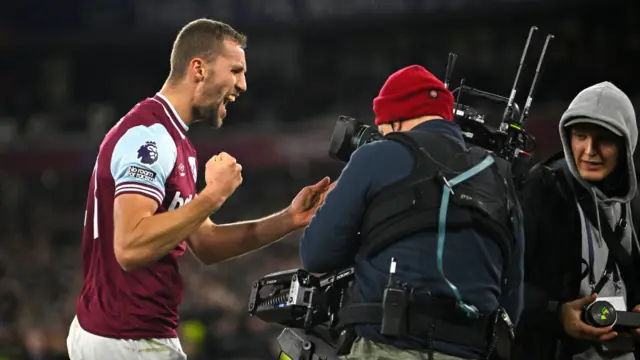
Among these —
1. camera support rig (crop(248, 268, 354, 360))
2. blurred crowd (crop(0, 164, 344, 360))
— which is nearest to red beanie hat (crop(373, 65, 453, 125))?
camera support rig (crop(248, 268, 354, 360))

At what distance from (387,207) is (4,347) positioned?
9.39 metres

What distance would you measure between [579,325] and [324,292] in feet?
A: 2.87

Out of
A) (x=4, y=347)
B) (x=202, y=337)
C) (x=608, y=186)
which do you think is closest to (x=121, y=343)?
(x=608, y=186)

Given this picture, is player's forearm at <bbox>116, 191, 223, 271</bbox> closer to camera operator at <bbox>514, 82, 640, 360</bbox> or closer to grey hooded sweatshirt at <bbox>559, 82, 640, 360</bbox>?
camera operator at <bbox>514, 82, 640, 360</bbox>

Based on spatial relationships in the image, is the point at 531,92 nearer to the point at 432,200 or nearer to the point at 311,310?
the point at 432,200

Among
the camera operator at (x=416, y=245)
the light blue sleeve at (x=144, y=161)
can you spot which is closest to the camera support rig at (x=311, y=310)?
the camera operator at (x=416, y=245)

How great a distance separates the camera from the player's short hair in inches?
144

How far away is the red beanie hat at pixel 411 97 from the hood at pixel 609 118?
0.72 meters

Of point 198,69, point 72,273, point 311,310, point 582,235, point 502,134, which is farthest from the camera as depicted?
point 72,273

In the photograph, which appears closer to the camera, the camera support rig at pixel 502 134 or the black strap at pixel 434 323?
the black strap at pixel 434 323

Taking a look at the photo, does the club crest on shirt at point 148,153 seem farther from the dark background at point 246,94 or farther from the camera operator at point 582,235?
the dark background at point 246,94

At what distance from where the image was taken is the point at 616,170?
355 centimetres

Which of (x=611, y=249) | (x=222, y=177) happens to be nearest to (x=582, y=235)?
(x=611, y=249)

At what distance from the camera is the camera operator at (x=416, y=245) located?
110 inches
